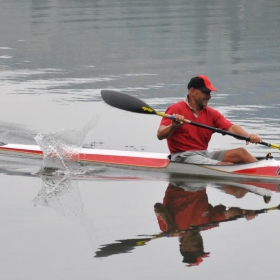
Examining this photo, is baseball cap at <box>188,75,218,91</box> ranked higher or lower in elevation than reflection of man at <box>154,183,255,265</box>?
higher

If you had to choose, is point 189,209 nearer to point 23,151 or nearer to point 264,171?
point 264,171

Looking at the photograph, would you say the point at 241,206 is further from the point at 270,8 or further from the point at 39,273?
the point at 270,8

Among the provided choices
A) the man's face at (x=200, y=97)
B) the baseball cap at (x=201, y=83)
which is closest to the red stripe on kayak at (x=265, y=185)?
the man's face at (x=200, y=97)

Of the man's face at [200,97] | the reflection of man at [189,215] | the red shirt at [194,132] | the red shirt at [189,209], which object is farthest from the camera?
the red shirt at [194,132]

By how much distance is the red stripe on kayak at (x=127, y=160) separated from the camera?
39.7 ft

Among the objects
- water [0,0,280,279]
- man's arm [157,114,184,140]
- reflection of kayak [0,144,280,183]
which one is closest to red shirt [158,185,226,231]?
water [0,0,280,279]

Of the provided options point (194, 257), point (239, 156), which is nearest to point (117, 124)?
point (239, 156)

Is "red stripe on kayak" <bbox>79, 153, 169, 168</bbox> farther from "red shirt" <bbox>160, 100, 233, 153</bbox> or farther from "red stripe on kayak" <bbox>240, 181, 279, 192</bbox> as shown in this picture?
"red stripe on kayak" <bbox>240, 181, 279, 192</bbox>

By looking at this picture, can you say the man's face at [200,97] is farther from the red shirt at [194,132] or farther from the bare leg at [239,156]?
the bare leg at [239,156]

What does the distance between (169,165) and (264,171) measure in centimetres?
134

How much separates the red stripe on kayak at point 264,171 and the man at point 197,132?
0.13 meters

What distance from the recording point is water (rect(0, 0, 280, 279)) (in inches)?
330

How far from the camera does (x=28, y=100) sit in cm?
1798

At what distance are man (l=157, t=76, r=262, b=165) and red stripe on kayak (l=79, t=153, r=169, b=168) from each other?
296mm
